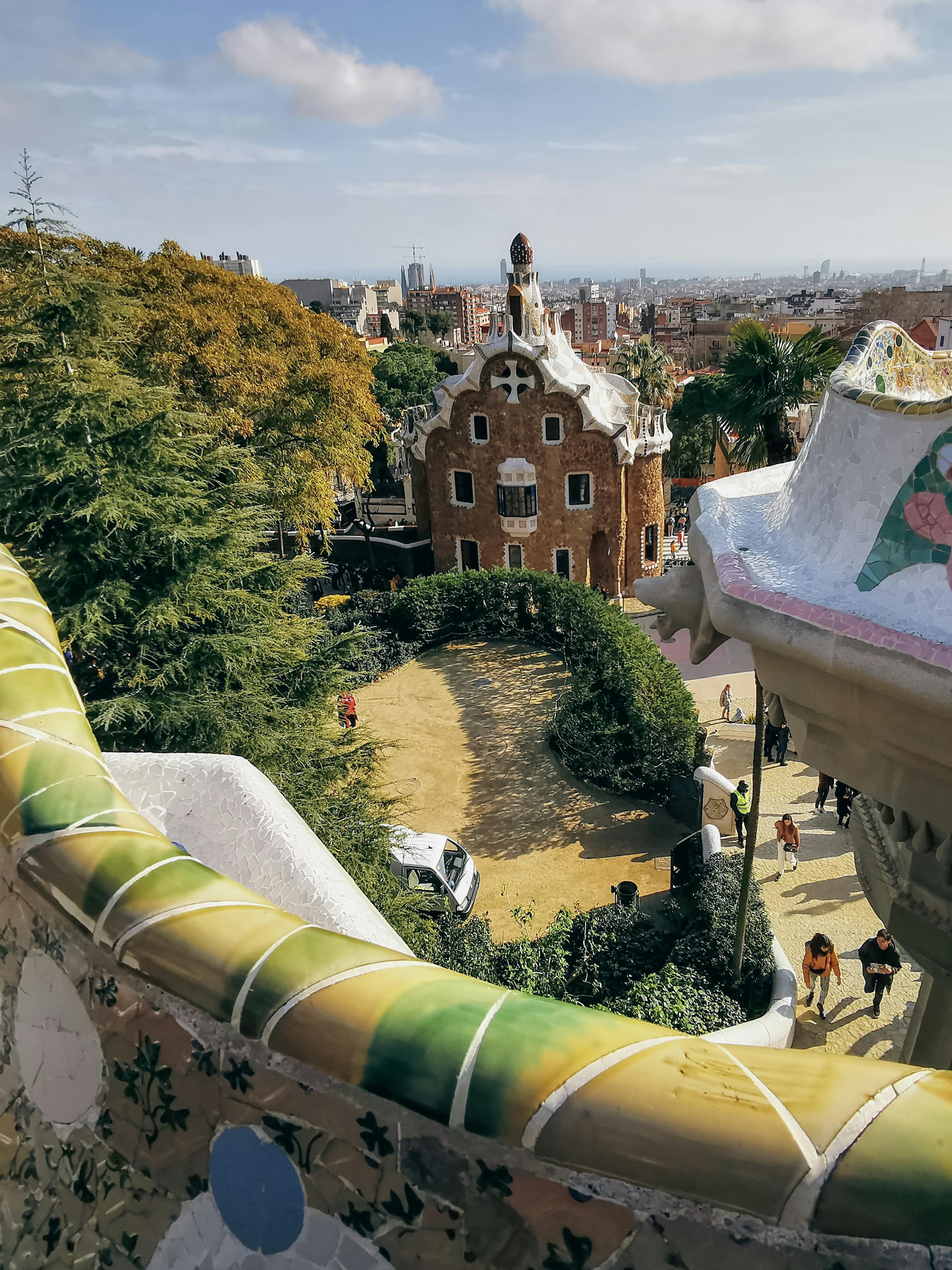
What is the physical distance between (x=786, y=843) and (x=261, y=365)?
16.2 metres

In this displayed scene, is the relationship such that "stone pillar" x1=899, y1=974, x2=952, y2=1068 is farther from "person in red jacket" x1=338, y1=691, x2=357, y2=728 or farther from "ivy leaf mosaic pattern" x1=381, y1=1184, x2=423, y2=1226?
"person in red jacket" x1=338, y1=691, x2=357, y2=728

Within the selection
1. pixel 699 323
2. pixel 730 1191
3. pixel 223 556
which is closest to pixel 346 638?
pixel 223 556

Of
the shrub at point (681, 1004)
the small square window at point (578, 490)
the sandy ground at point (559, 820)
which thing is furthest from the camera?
the small square window at point (578, 490)

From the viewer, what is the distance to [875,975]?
9945 millimetres

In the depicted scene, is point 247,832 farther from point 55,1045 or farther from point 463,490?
point 463,490

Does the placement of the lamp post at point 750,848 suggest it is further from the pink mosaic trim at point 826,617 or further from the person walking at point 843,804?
the person walking at point 843,804

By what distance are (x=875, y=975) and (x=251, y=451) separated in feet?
38.2

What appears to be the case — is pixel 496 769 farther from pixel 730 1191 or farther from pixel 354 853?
pixel 730 1191

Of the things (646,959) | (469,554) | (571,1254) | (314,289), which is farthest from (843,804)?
(314,289)

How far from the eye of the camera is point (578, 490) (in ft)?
85.2

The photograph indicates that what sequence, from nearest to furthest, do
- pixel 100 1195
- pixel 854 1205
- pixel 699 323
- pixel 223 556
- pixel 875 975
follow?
pixel 854 1205
pixel 100 1195
pixel 875 975
pixel 223 556
pixel 699 323

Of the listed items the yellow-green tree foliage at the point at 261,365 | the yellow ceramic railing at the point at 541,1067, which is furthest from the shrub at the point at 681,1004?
the yellow-green tree foliage at the point at 261,365

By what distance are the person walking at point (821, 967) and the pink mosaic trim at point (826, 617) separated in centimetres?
644

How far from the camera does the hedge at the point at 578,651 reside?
15.8 metres
